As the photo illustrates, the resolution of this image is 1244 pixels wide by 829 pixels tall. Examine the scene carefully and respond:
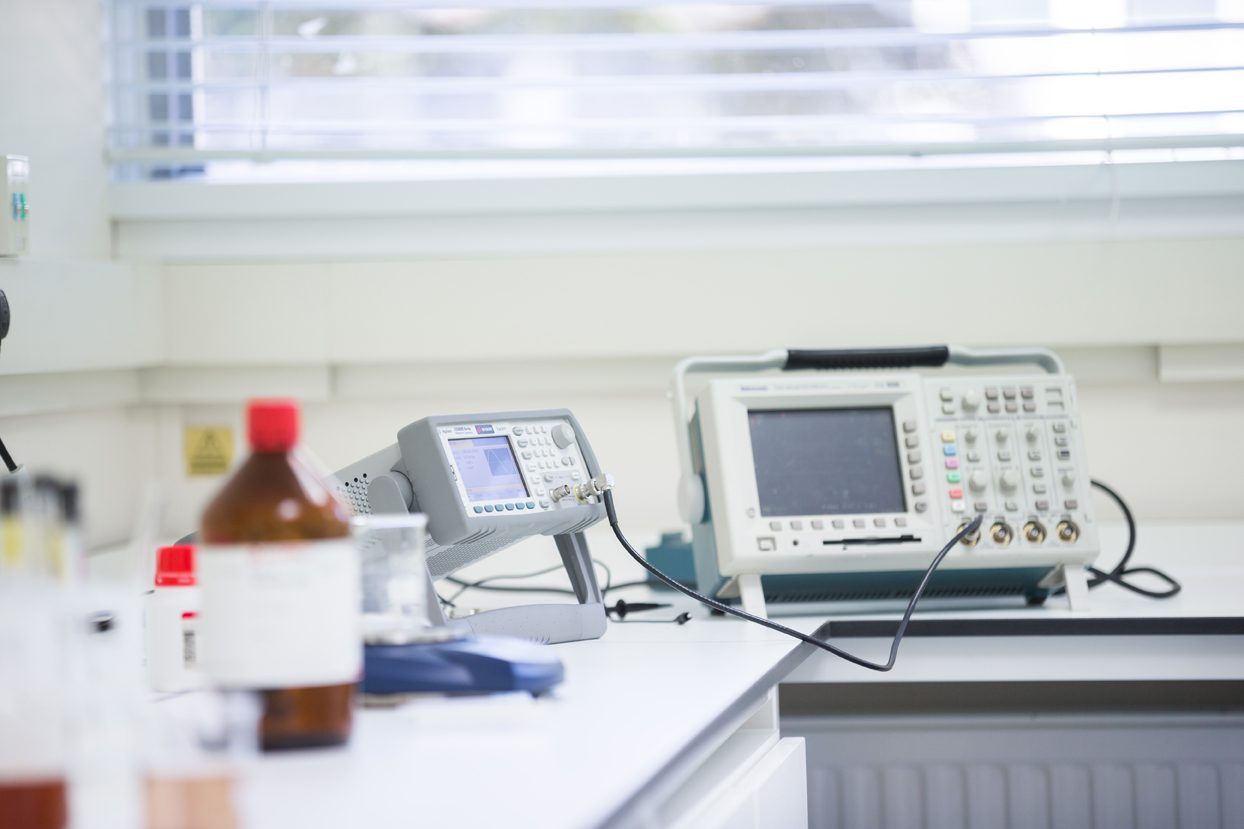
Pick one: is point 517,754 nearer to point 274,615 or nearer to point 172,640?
point 274,615

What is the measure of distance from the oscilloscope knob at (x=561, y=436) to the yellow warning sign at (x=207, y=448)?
104 centimetres

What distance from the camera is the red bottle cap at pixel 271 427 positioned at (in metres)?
0.81

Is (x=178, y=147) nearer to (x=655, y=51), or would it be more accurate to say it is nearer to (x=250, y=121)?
(x=250, y=121)

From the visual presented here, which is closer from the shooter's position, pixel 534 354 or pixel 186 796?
pixel 186 796

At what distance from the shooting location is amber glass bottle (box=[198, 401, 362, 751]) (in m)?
0.79

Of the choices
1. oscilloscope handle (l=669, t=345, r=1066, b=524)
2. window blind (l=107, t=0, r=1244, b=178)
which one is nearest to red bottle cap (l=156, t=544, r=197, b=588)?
oscilloscope handle (l=669, t=345, r=1066, b=524)

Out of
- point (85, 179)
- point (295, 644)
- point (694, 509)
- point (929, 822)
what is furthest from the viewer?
point (85, 179)

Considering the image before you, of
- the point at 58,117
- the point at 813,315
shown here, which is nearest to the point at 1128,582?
the point at 813,315

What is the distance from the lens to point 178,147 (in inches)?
86.0

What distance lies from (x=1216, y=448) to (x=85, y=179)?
1.85 meters

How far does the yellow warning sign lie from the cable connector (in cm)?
108

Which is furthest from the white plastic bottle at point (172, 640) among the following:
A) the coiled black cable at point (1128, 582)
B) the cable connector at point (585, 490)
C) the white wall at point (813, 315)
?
the white wall at point (813, 315)

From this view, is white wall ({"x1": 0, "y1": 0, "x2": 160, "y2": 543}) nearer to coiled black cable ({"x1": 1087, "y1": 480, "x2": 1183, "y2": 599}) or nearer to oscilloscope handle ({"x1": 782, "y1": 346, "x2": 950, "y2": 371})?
oscilloscope handle ({"x1": 782, "y1": 346, "x2": 950, "y2": 371})

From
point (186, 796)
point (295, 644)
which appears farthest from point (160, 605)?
point (186, 796)
